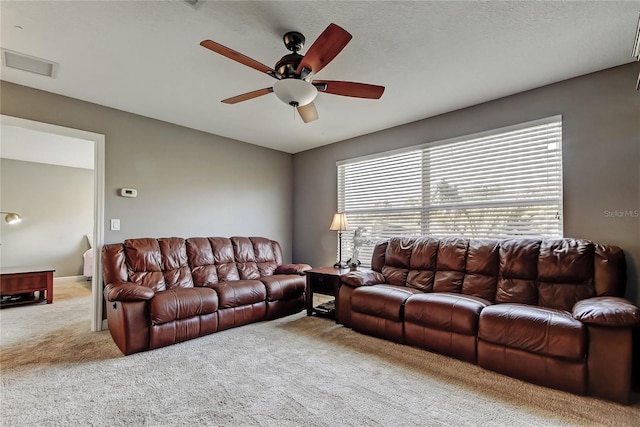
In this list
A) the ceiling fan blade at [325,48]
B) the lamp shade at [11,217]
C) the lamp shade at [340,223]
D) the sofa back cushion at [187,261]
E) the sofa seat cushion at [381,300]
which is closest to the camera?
the ceiling fan blade at [325,48]

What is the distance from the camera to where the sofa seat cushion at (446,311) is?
2.63 m

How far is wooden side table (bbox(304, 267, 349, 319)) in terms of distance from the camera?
151 inches

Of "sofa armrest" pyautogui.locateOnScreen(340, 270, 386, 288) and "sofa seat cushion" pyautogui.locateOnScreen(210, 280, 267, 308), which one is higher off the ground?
"sofa armrest" pyautogui.locateOnScreen(340, 270, 386, 288)

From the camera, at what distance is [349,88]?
8.07 ft

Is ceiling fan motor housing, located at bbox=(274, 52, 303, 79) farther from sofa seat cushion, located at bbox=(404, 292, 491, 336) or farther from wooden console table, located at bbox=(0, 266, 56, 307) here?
wooden console table, located at bbox=(0, 266, 56, 307)

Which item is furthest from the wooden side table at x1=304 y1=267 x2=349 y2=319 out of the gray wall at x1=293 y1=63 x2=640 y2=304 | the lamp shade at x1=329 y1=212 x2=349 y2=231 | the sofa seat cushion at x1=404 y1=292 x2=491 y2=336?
the gray wall at x1=293 y1=63 x2=640 y2=304

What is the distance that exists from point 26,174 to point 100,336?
5368 mm

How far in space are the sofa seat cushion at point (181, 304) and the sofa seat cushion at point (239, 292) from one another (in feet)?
0.34

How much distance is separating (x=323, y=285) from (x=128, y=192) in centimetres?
267

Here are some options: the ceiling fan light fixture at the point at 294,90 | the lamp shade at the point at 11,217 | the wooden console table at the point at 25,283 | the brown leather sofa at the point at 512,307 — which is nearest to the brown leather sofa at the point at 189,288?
the brown leather sofa at the point at 512,307

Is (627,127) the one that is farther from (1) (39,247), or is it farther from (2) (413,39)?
(1) (39,247)

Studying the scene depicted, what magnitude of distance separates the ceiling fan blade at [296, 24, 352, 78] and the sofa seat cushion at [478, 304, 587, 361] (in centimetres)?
228

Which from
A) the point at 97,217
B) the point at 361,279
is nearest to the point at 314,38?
the point at 361,279

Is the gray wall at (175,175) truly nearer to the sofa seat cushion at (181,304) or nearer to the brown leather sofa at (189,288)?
the brown leather sofa at (189,288)
